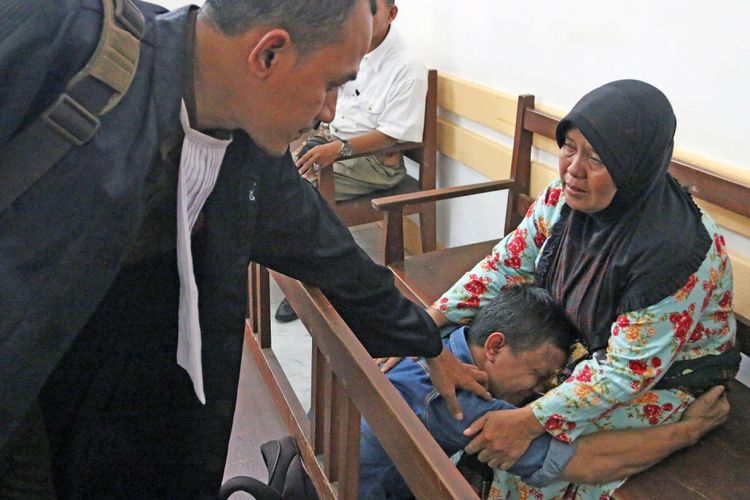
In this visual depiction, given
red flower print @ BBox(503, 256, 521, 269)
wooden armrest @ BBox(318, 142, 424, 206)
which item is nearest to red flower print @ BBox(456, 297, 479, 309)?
red flower print @ BBox(503, 256, 521, 269)

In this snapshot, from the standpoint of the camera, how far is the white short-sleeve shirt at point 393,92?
2.63 meters

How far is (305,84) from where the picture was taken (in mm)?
824

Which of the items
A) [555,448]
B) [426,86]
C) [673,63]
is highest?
[673,63]

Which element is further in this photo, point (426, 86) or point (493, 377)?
point (426, 86)

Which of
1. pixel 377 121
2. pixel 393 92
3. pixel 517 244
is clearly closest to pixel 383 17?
pixel 393 92

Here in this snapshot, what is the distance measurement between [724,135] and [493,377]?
0.82 meters

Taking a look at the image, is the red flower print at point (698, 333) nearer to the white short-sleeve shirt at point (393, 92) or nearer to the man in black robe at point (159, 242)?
the man in black robe at point (159, 242)

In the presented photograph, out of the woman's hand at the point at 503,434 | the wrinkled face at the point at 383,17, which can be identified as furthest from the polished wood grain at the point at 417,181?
the woman's hand at the point at 503,434

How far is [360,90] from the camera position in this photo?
2.79m

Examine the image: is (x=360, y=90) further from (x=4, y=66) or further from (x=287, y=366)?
(x=4, y=66)

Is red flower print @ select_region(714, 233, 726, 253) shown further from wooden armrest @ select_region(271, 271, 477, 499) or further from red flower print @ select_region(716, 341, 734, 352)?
wooden armrest @ select_region(271, 271, 477, 499)

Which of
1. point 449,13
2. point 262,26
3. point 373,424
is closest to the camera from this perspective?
point 262,26

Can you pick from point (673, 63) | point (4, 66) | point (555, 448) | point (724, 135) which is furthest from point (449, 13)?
point (4, 66)

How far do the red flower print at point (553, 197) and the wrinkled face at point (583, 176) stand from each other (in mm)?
223
